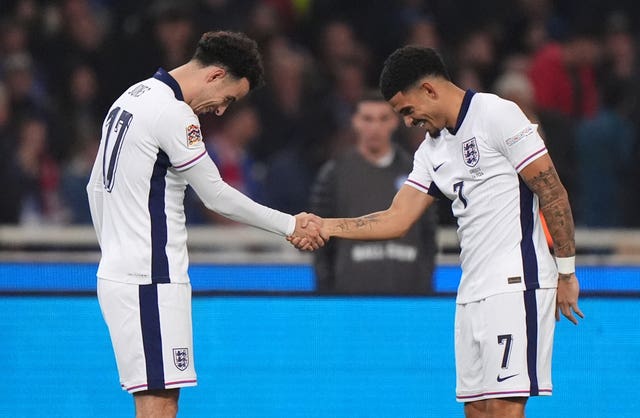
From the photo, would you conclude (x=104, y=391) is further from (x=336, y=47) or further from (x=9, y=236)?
(x=336, y=47)

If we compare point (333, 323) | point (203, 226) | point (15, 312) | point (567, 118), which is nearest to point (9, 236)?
point (203, 226)

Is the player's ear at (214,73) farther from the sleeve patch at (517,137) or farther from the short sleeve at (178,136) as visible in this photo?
the sleeve patch at (517,137)

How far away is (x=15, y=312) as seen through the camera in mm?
6137

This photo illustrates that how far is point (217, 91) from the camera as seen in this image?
5238mm

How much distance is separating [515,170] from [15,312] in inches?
97.2

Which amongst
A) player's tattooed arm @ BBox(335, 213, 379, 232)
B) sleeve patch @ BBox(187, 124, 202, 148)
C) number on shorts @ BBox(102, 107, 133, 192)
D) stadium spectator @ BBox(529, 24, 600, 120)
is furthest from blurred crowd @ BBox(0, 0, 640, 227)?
number on shorts @ BBox(102, 107, 133, 192)

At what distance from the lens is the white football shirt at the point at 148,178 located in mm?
5055

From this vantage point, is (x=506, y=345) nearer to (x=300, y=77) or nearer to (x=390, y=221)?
(x=390, y=221)

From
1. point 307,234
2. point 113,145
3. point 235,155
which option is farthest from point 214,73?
point 235,155

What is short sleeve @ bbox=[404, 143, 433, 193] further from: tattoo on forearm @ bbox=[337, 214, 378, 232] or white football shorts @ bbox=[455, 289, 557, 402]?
white football shorts @ bbox=[455, 289, 557, 402]

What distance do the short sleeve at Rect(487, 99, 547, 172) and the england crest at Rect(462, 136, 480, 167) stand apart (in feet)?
0.22

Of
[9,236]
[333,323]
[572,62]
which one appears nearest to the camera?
[333,323]

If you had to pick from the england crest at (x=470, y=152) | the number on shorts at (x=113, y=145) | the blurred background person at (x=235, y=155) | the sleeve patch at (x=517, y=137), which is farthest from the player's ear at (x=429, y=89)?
the blurred background person at (x=235, y=155)

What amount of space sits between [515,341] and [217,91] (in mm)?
1501
